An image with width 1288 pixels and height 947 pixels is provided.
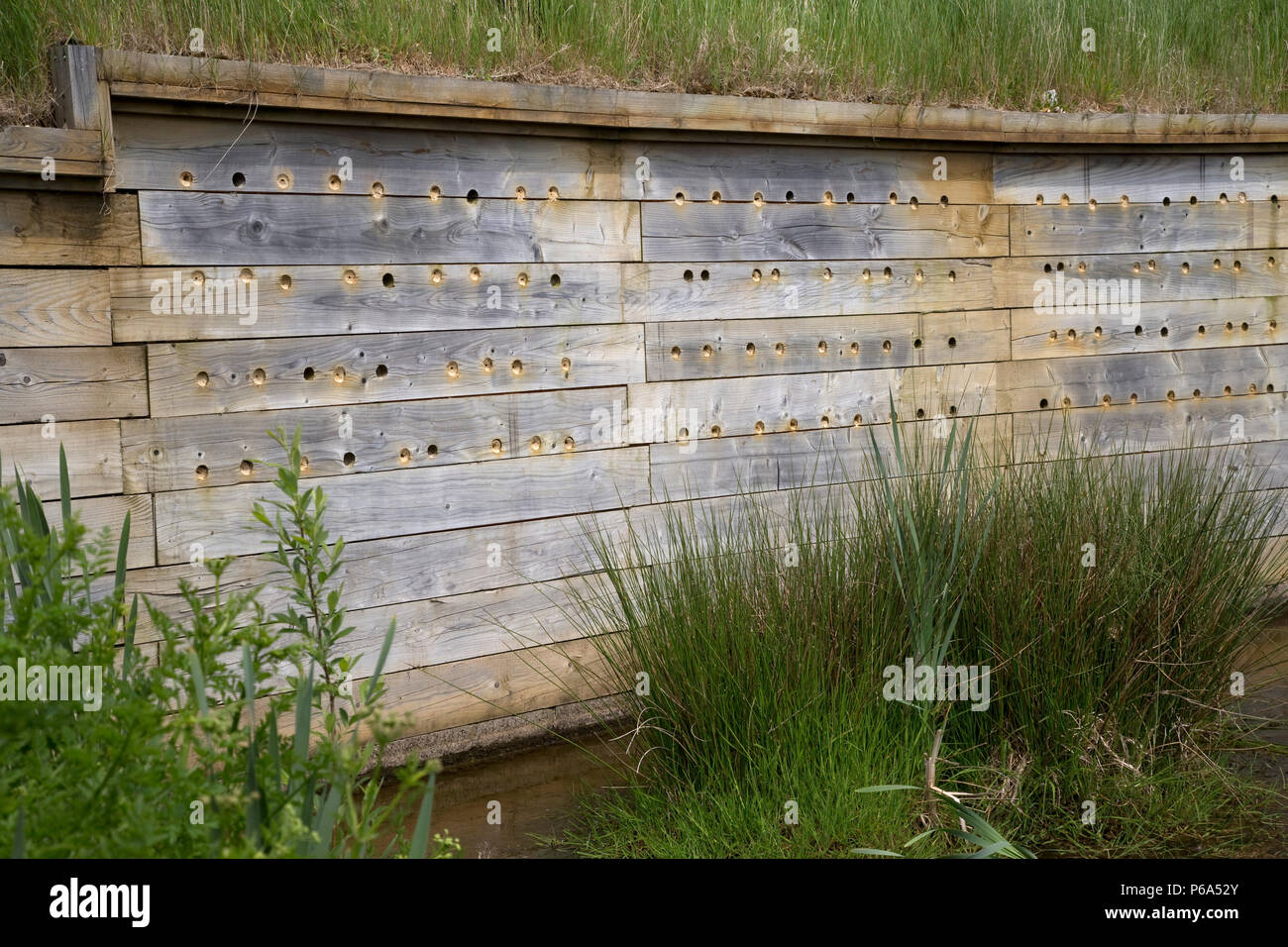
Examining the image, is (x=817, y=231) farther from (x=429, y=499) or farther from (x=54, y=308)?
(x=54, y=308)

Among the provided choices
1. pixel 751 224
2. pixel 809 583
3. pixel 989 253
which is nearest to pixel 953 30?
pixel 989 253

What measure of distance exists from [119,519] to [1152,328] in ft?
14.8

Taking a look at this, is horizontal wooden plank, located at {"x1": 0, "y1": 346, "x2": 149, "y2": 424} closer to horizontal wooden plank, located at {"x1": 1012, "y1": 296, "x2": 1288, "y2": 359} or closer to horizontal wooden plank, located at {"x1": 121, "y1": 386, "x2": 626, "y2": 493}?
horizontal wooden plank, located at {"x1": 121, "y1": 386, "x2": 626, "y2": 493}

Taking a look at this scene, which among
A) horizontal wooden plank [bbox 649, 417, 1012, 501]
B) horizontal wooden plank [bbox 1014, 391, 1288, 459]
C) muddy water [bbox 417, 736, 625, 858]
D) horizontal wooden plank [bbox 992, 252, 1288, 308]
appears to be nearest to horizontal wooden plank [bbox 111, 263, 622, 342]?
horizontal wooden plank [bbox 649, 417, 1012, 501]

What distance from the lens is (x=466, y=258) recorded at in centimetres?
384

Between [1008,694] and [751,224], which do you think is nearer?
[1008,694]

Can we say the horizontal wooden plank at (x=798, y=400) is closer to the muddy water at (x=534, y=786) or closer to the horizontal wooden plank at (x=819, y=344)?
the horizontal wooden plank at (x=819, y=344)

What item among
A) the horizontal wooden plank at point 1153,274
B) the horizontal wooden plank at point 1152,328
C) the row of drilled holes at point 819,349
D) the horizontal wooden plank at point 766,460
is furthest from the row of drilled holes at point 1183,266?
the horizontal wooden plank at point 766,460

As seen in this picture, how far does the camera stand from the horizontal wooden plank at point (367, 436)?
331 centimetres

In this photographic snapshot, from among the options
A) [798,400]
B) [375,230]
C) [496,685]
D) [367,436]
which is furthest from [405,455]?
[798,400]

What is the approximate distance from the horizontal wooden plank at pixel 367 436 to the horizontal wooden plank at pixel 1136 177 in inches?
86.0

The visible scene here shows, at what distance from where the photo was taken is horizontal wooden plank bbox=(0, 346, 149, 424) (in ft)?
10.0
